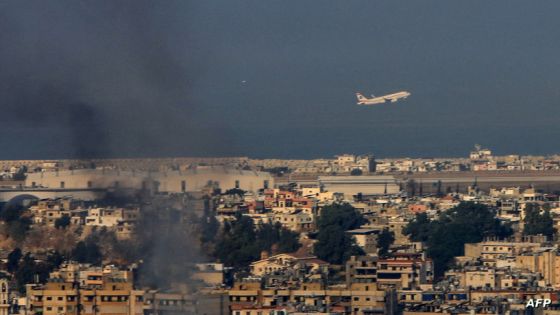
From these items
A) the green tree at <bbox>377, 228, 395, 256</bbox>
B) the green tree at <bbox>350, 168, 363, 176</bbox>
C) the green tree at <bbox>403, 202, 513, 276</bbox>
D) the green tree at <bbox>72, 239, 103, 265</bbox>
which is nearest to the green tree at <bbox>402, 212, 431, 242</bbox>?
the green tree at <bbox>403, 202, 513, 276</bbox>

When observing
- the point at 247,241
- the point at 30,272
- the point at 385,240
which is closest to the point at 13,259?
the point at 30,272

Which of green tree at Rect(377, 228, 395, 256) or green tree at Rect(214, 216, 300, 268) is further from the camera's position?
green tree at Rect(377, 228, 395, 256)

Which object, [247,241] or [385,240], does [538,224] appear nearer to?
[385,240]

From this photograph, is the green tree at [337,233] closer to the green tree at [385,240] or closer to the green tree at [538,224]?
the green tree at [385,240]

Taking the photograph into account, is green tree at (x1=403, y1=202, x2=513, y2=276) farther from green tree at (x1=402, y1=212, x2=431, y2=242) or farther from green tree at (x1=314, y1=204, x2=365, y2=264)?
green tree at (x1=314, y1=204, x2=365, y2=264)

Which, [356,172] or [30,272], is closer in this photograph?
[30,272]
